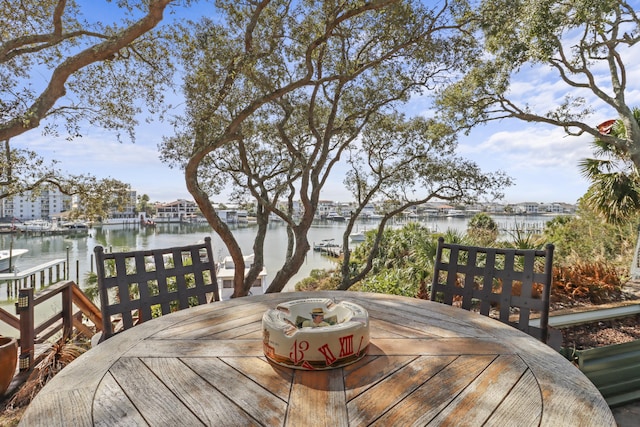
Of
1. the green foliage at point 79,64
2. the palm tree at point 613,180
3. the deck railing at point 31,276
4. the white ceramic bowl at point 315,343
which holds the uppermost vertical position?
the green foliage at point 79,64

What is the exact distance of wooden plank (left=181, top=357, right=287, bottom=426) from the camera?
65 cm

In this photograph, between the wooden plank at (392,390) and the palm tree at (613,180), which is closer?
the wooden plank at (392,390)

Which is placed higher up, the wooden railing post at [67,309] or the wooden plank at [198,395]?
the wooden plank at [198,395]

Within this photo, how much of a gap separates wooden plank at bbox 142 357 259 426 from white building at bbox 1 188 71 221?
524 cm

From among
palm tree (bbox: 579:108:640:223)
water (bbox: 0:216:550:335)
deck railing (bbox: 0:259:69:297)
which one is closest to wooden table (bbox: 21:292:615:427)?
water (bbox: 0:216:550:335)

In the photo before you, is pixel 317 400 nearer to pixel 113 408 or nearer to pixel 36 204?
pixel 113 408

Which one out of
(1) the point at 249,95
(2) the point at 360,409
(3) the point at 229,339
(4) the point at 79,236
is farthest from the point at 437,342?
(4) the point at 79,236

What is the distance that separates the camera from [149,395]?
0.73 meters

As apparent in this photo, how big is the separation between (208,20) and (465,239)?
4404mm

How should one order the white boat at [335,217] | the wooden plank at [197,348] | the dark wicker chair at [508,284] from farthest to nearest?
1. the white boat at [335,217]
2. the dark wicker chair at [508,284]
3. the wooden plank at [197,348]

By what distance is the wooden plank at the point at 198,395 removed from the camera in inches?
25.1

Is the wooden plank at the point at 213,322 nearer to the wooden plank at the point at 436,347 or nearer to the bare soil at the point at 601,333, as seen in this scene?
the wooden plank at the point at 436,347

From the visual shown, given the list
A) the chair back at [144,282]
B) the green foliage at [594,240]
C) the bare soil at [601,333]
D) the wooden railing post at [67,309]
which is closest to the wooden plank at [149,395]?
the chair back at [144,282]

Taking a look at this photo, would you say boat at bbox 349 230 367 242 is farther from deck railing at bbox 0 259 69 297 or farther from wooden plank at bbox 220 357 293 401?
wooden plank at bbox 220 357 293 401
